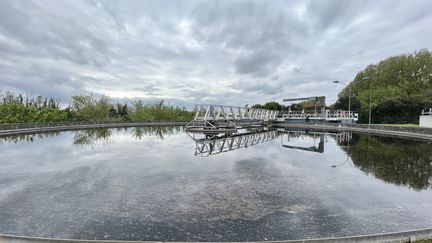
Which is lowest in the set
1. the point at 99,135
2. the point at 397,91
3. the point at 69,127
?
the point at 99,135

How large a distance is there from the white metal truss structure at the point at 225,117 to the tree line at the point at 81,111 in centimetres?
2002

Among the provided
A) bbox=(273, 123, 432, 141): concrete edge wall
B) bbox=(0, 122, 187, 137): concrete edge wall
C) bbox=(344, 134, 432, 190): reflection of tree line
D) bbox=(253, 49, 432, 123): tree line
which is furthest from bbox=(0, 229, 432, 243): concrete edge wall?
bbox=(253, 49, 432, 123): tree line

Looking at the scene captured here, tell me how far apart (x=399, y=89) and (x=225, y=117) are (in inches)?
1625

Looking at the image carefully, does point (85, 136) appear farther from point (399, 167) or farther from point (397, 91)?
point (397, 91)

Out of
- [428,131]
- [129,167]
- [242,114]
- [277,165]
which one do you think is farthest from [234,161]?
[242,114]

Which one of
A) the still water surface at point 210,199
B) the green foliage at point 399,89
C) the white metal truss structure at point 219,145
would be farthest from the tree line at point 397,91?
the still water surface at point 210,199

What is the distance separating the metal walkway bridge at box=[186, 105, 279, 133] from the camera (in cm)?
3534

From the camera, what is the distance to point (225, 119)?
37.1m

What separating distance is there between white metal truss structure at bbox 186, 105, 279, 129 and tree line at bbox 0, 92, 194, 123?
2002 centimetres

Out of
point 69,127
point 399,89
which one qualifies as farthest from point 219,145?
point 399,89

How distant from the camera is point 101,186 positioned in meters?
8.47

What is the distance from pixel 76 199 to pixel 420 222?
8.39m

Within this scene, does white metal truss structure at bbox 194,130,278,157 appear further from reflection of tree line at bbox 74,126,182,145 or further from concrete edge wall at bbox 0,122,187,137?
concrete edge wall at bbox 0,122,187,137

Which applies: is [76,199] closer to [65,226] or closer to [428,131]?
[65,226]
